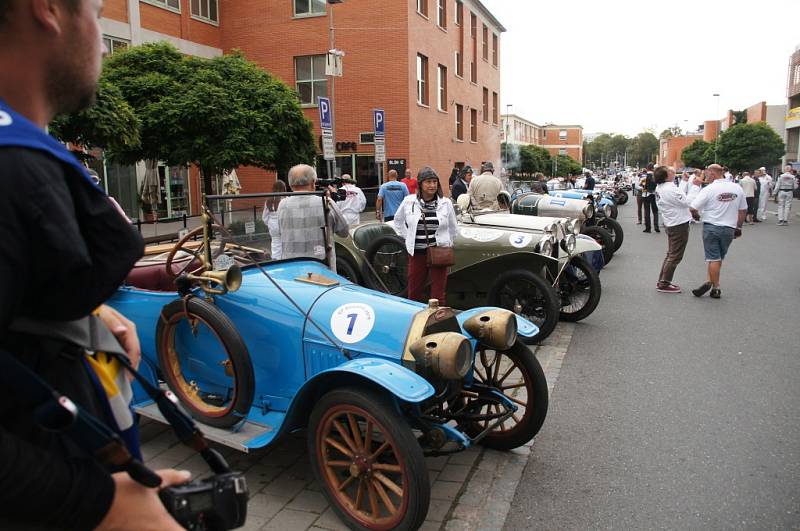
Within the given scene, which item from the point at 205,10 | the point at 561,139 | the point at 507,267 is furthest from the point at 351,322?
the point at 561,139

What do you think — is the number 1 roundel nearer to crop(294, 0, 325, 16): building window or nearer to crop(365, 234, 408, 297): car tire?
crop(365, 234, 408, 297): car tire

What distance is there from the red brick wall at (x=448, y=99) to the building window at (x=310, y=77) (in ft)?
11.8

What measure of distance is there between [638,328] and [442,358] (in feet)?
15.2

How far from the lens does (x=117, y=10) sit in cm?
1988

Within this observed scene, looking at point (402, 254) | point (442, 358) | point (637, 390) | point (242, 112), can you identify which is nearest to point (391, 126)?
point (242, 112)

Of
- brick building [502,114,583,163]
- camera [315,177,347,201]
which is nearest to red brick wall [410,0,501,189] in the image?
camera [315,177,347,201]

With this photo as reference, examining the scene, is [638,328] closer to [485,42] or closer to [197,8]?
[197,8]

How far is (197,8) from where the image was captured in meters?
24.2

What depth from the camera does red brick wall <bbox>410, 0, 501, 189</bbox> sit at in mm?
24500

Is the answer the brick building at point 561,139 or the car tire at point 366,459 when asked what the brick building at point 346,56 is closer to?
the car tire at point 366,459

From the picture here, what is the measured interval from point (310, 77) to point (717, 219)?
1947 centimetres

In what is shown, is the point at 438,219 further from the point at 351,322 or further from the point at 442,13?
the point at 442,13

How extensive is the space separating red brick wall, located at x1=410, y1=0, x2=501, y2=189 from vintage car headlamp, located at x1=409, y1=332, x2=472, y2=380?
2184cm

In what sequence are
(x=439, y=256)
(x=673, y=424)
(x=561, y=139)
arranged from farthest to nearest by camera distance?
(x=561, y=139)
(x=439, y=256)
(x=673, y=424)
